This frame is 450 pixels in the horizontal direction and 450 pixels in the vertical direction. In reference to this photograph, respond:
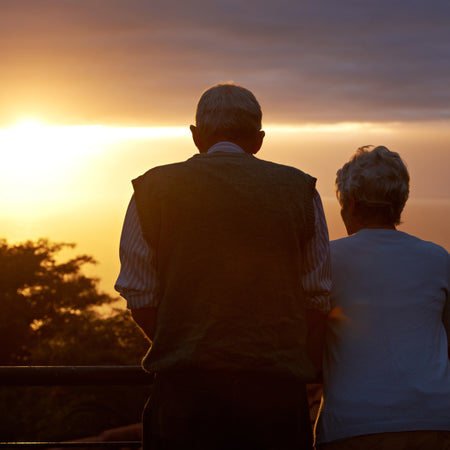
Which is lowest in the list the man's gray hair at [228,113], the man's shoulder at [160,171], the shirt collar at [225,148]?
the man's shoulder at [160,171]

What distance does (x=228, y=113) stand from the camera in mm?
2102

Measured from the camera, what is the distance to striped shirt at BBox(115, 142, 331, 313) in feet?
6.29

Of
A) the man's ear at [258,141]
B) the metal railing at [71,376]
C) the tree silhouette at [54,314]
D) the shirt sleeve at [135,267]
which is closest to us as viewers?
the shirt sleeve at [135,267]

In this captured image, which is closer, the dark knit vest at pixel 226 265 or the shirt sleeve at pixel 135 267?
the dark knit vest at pixel 226 265

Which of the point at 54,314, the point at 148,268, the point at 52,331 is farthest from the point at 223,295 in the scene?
the point at 54,314

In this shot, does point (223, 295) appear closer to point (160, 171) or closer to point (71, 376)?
point (160, 171)

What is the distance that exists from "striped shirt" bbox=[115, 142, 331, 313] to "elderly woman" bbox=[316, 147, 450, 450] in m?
0.12

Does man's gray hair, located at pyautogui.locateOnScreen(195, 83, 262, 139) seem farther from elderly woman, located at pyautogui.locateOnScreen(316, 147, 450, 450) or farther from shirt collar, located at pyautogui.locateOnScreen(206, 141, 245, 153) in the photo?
elderly woman, located at pyautogui.locateOnScreen(316, 147, 450, 450)

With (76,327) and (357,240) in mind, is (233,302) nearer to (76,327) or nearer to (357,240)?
(357,240)

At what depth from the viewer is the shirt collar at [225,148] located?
2057 millimetres

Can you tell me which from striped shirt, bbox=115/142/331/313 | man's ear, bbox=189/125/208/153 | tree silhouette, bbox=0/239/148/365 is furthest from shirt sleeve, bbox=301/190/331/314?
tree silhouette, bbox=0/239/148/365

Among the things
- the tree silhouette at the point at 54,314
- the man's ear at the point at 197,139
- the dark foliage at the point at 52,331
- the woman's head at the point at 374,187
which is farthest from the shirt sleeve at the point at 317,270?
the tree silhouette at the point at 54,314

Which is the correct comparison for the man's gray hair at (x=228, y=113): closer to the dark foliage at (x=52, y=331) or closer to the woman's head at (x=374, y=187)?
the woman's head at (x=374, y=187)

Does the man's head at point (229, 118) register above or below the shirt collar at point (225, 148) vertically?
above
